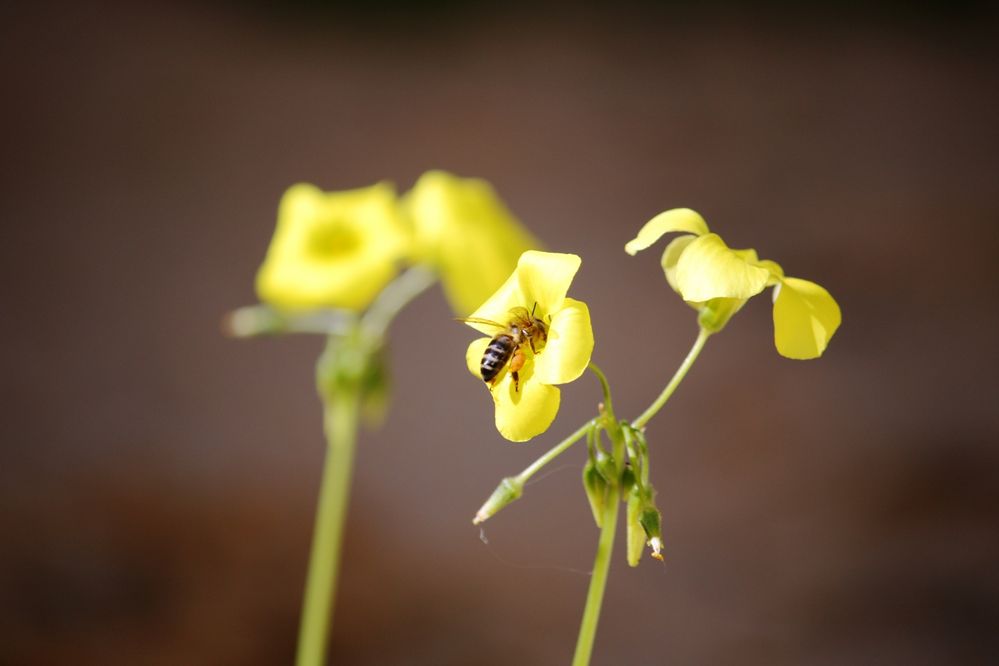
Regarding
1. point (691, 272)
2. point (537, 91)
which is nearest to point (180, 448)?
point (537, 91)

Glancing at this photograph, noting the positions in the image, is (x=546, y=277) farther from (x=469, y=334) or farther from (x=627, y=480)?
(x=469, y=334)

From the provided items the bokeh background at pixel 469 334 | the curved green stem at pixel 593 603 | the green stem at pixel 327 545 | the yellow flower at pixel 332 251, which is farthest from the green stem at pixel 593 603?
A: the bokeh background at pixel 469 334

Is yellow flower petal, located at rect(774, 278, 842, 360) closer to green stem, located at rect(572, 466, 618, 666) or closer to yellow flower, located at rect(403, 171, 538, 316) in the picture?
green stem, located at rect(572, 466, 618, 666)

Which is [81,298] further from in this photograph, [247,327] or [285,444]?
[247,327]

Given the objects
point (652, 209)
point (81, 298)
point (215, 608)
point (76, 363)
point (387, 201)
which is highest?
point (652, 209)

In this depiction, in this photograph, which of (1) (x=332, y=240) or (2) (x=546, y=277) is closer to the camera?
(2) (x=546, y=277)

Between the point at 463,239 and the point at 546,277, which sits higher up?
the point at 463,239

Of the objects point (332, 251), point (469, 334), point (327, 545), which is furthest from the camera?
point (469, 334)

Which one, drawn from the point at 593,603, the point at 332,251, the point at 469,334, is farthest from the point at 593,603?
the point at 469,334
